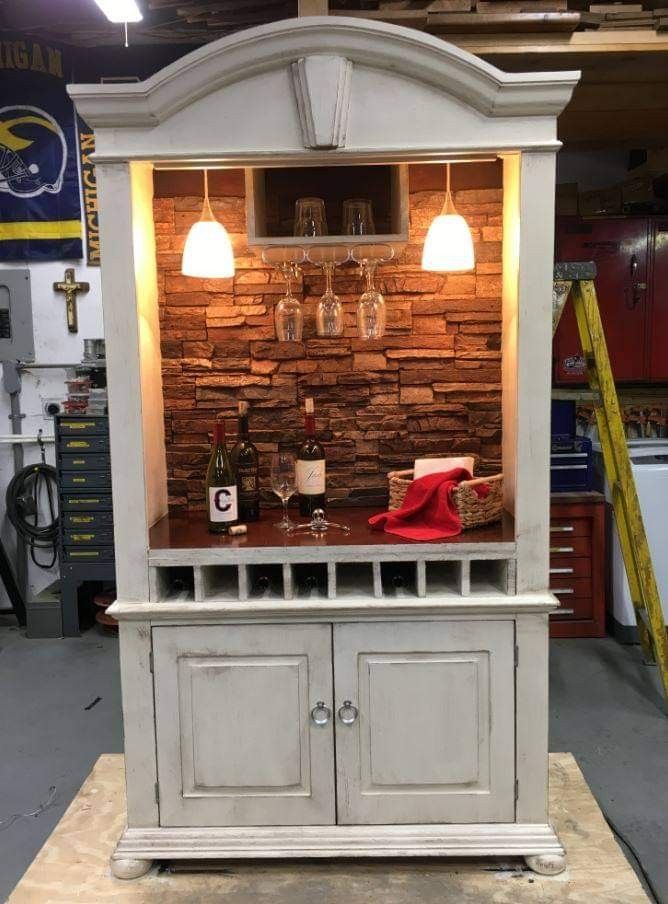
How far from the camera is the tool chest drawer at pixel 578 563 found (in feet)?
14.8

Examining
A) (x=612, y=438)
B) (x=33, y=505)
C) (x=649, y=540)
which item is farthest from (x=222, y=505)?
(x=33, y=505)

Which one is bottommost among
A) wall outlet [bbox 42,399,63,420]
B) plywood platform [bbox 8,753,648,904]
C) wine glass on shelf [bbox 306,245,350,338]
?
plywood platform [bbox 8,753,648,904]

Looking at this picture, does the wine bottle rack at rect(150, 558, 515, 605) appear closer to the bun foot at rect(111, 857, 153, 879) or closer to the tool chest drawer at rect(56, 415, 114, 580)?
the bun foot at rect(111, 857, 153, 879)

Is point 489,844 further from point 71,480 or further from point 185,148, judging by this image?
point 71,480

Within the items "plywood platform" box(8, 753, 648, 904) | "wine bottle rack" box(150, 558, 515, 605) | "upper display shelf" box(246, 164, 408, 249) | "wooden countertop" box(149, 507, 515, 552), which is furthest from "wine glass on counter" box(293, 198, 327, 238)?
"plywood platform" box(8, 753, 648, 904)

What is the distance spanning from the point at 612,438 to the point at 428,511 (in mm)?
1510

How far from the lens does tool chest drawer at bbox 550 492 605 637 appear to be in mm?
4516

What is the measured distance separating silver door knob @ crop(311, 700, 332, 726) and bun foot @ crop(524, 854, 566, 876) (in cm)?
73

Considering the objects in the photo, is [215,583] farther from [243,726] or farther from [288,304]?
[288,304]

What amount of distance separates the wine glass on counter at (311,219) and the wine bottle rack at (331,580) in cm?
107

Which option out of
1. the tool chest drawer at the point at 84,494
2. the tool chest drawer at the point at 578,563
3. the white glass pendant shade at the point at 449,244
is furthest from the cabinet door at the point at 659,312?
the tool chest drawer at the point at 84,494

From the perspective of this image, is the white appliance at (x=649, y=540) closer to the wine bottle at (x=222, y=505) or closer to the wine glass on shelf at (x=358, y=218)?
the wine glass on shelf at (x=358, y=218)

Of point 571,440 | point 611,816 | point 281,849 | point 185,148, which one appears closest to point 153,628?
point 281,849

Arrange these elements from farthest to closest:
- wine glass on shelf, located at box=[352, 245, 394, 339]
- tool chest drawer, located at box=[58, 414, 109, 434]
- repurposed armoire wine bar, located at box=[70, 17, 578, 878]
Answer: tool chest drawer, located at box=[58, 414, 109, 434] < wine glass on shelf, located at box=[352, 245, 394, 339] < repurposed armoire wine bar, located at box=[70, 17, 578, 878]
